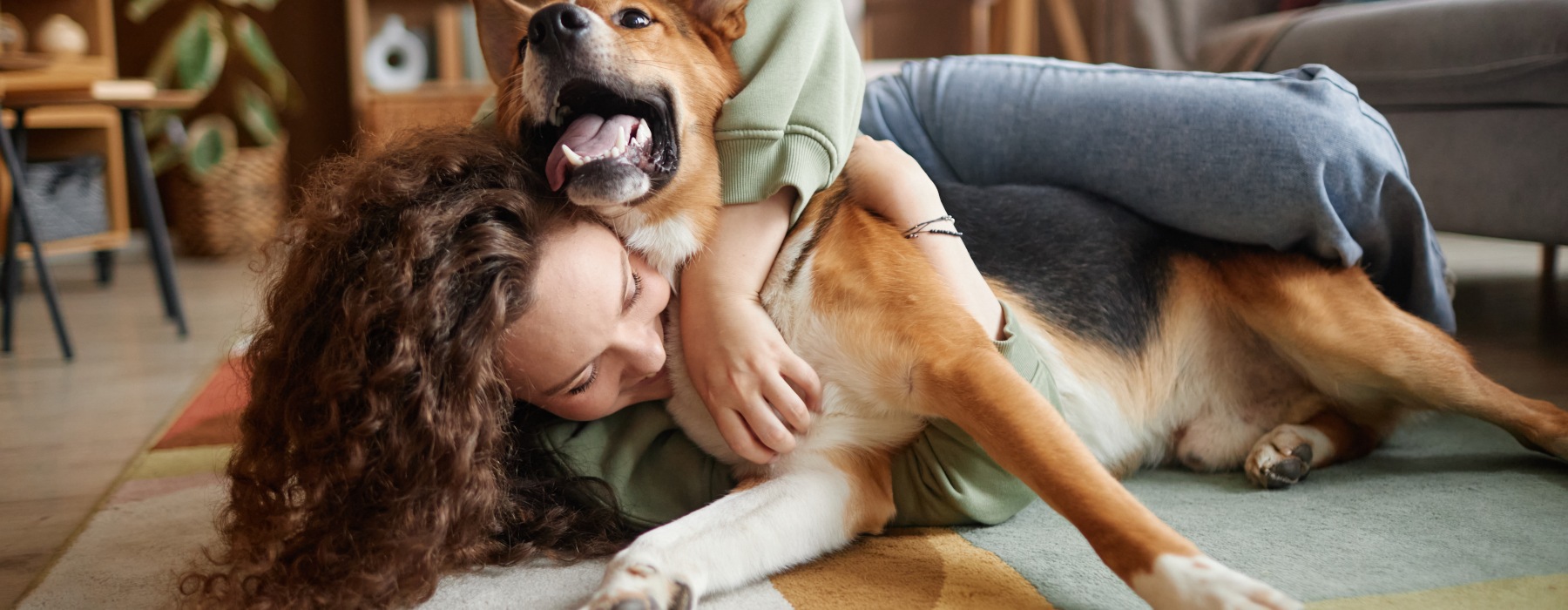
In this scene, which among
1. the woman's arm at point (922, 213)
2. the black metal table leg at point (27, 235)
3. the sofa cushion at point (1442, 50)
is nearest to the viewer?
the woman's arm at point (922, 213)

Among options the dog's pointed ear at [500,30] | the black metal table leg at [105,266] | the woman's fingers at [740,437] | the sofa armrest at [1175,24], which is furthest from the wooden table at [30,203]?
the sofa armrest at [1175,24]

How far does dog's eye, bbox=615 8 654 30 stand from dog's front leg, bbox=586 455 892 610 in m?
0.63

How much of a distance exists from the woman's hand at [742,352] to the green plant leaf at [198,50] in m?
4.77

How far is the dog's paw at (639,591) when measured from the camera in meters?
1.12

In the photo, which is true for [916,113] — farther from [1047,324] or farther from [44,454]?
[44,454]

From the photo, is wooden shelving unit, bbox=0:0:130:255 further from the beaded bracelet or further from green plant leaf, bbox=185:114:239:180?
the beaded bracelet

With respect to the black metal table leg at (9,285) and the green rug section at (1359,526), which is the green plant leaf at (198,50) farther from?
the green rug section at (1359,526)

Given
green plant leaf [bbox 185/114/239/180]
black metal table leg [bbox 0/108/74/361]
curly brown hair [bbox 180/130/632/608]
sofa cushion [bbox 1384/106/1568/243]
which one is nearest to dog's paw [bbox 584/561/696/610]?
curly brown hair [bbox 180/130/632/608]

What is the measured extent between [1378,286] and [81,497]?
7.52 ft

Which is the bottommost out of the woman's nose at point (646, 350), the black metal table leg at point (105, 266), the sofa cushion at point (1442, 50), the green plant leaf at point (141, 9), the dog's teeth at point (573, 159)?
the black metal table leg at point (105, 266)

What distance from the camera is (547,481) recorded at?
→ 55.7 inches

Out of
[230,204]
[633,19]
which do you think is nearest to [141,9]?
[230,204]

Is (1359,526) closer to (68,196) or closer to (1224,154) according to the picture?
(1224,154)

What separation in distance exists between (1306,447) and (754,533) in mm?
950
